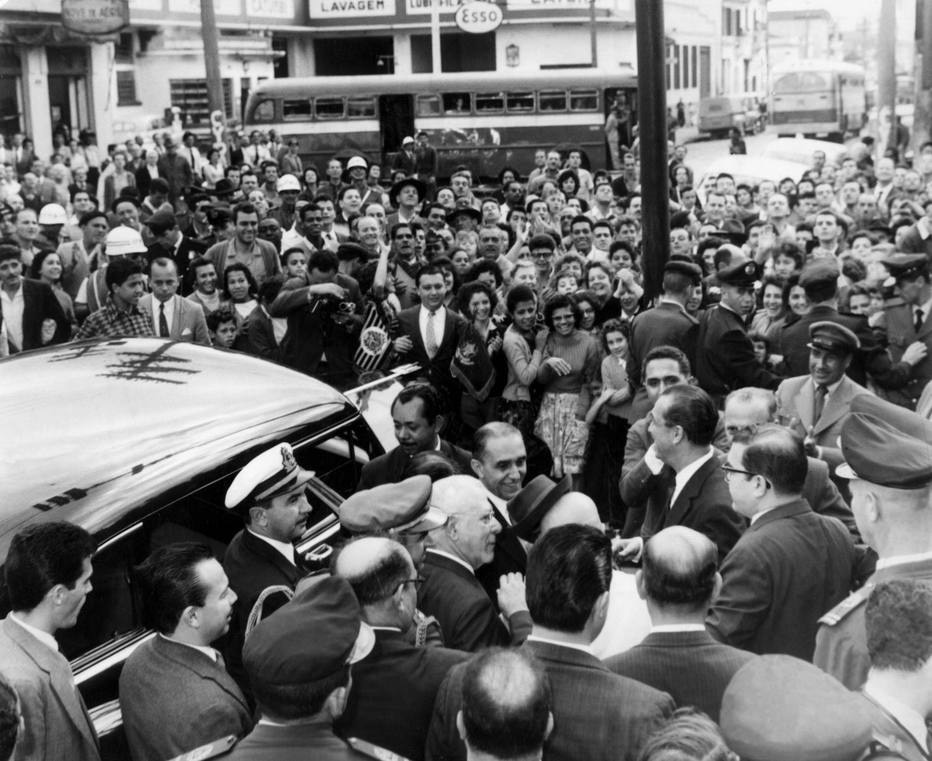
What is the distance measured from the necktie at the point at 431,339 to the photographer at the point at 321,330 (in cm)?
45

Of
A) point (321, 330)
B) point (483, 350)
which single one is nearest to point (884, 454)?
point (483, 350)

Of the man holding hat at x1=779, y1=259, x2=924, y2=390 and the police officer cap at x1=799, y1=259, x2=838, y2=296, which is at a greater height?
the police officer cap at x1=799, y1=259, x2=838, y2=296

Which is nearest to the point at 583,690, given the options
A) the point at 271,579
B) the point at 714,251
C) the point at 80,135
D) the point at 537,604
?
the point at 537,604

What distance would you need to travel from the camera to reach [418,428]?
5578 mm

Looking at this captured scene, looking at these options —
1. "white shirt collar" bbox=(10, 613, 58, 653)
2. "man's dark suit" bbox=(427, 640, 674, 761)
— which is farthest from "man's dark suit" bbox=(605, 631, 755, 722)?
"white shirt collar" bbox=(10, 613, 58, 653)

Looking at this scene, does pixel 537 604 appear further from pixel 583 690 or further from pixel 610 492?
pixel 610 492

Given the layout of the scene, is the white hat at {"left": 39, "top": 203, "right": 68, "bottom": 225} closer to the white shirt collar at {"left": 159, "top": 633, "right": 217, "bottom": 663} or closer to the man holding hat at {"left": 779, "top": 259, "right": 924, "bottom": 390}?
the man holding hat at {"left": 779, "top": 259, "right": 924, "bottom": 390}

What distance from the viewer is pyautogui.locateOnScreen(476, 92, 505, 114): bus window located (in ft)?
92.5

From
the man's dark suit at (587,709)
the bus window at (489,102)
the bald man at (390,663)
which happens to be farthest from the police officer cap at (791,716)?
the bus window at (489,102)

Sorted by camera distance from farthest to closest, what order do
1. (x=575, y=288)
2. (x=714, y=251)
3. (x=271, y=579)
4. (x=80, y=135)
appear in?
1. (x=80, y=135)
2. (x=714, y=251)
3. (x=575, y=288)
4. (x=271, y=579)

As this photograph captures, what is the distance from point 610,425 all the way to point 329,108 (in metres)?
22.9

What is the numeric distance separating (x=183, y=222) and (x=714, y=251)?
22.7 ft

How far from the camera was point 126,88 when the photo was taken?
3044 centimetres

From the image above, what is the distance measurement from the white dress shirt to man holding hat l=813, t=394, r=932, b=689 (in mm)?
6127
